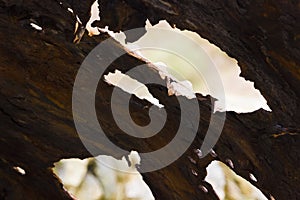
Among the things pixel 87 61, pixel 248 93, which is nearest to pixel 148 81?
pixel 87 61

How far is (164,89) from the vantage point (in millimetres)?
2383

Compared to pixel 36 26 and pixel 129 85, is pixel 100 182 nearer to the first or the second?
pixel 129 85

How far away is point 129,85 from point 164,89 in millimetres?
309

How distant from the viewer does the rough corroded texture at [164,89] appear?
2.01 metres

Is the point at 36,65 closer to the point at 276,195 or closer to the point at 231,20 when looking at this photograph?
the point at 231,20

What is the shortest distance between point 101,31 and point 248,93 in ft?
7.91

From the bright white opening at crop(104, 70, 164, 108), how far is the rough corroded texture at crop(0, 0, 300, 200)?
6 centimetres

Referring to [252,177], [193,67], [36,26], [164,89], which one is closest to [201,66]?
[193,67]

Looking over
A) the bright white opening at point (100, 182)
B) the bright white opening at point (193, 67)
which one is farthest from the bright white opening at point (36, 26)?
the bright white opening at point (100, 182)

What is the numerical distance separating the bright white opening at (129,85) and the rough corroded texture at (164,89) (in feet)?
0.18

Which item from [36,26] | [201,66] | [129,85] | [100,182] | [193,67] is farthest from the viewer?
[100,182]

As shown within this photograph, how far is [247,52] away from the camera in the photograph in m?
2.08

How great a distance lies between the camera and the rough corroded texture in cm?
201

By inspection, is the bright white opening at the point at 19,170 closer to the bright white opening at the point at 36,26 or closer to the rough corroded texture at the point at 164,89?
the rough corroded texture at the point at 164,89
